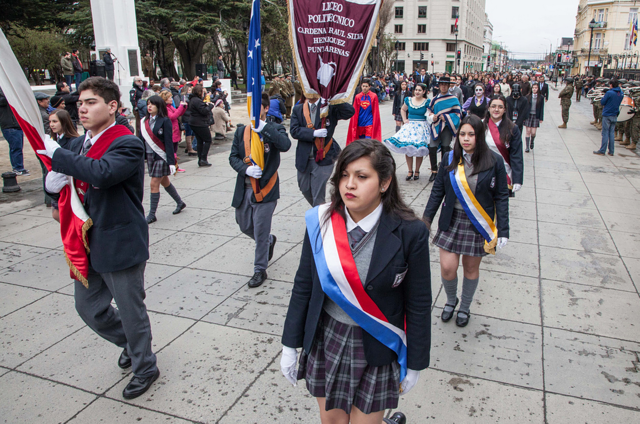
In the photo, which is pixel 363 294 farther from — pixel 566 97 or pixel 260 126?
pixel 566 97

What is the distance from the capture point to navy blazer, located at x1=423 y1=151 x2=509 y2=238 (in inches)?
148

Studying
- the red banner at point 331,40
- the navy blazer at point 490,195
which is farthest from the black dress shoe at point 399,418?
the red banner at point 331,40

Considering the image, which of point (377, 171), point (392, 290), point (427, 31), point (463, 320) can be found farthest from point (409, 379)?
point (427, 31)

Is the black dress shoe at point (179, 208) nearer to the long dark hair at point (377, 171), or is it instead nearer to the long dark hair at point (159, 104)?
the long dark hair at point (159, 104)

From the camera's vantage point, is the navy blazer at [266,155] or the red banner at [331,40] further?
the red banner at [331,40]

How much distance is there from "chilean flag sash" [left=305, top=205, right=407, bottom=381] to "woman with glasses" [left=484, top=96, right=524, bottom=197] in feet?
11.5

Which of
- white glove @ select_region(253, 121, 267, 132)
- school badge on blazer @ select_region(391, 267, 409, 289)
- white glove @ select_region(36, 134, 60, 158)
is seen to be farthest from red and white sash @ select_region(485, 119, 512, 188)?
white glove @ select_region(36, 134, 60, 158)

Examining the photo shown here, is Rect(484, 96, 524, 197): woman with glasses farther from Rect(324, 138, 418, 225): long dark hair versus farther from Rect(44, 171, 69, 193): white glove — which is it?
Rect(44, 171, 69, 193): white glove

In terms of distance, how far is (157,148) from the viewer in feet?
22.7

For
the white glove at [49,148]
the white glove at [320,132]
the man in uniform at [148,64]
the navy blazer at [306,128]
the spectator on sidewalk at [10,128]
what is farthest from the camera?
the man in uniform at [148,64]

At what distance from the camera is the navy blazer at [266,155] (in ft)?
15.6

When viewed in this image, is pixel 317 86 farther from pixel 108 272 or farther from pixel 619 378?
pixel 619 378

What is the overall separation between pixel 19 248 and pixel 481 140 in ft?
18.6

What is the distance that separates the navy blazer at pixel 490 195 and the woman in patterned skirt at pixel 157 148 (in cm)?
447
